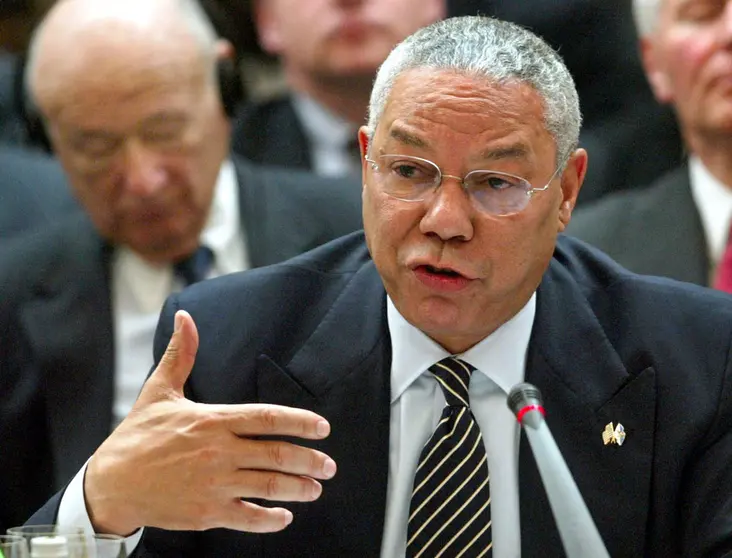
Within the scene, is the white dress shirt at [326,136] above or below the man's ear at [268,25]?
below

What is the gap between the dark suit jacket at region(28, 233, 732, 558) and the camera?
238 cm

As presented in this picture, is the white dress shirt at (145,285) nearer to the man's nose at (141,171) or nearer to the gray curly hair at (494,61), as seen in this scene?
the man's nose at (141,171)

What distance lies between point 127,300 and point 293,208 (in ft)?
1.66

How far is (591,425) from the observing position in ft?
7.96

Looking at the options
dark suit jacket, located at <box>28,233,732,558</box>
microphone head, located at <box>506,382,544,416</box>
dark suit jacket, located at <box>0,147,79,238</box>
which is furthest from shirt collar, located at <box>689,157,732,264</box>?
dark suit jacket, located at <box>0,147,79,238</box>

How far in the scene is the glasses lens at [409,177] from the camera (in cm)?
234

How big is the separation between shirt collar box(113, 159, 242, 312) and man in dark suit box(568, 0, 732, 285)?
0.90 m

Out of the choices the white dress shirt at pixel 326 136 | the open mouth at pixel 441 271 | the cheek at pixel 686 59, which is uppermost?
the white dress shirt at pixel 326 136

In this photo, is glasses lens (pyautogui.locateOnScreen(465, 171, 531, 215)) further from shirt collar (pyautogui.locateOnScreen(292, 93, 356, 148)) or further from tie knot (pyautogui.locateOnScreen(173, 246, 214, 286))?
shirt collar (pyautogui.locateOnScreen(292, 93, 356, 148))

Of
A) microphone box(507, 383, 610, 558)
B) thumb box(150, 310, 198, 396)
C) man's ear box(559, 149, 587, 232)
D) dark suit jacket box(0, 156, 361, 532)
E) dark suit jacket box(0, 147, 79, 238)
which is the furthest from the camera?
dark suit jacket box(0, 147, 79, 238)

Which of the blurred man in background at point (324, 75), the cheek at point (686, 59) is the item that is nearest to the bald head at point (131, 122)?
the blurred man in background at point (324, 75)

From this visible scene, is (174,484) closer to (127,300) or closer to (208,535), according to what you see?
(208,535)

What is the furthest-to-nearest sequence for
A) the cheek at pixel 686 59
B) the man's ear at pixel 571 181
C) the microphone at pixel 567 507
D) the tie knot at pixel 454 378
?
the cheek at pixel 686 59, the man's ear at pixel 571 181, the tie knot at pixel 454 378, the microphone at pixel 567 507

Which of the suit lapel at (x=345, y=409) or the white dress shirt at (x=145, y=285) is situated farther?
the white dress shirt at (x=145, y=285)
